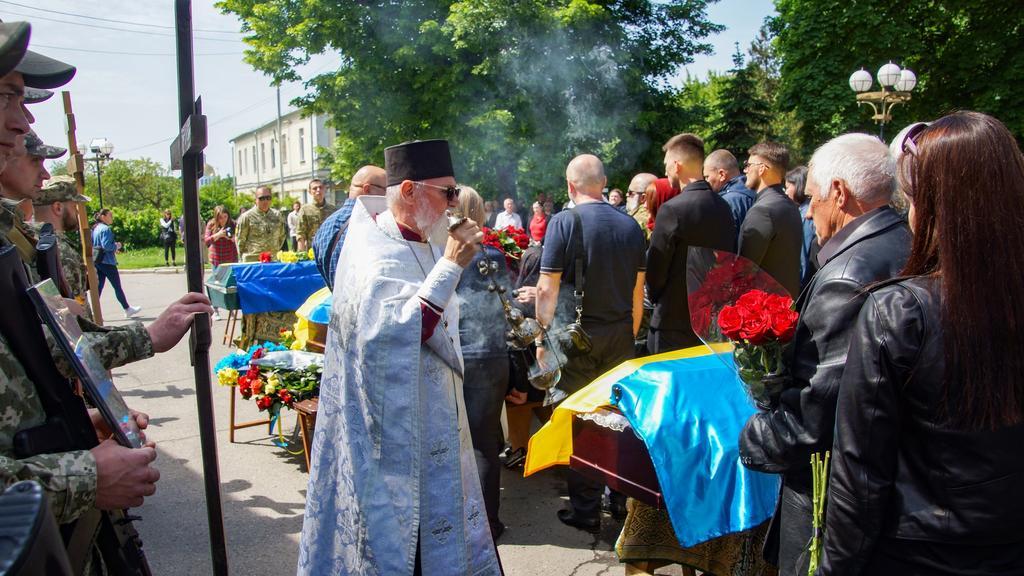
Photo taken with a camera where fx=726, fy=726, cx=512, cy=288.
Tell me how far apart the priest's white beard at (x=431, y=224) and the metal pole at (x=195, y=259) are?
865mm

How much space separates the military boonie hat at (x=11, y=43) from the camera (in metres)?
1.42

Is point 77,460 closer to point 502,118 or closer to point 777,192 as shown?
point 777,192

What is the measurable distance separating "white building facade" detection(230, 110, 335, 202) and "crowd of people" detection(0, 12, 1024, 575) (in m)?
40.3

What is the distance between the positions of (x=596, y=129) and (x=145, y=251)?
87.0ft

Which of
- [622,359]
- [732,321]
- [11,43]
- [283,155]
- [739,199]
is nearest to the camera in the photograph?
[11,43]

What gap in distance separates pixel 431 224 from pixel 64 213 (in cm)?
341

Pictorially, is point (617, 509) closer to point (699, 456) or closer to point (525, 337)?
point (525, 337)

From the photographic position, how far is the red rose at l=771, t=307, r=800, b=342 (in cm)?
226

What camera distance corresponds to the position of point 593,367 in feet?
14.5

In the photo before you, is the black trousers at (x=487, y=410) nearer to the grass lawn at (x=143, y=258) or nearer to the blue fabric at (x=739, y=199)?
the blue fabric at (x=739, y=199)

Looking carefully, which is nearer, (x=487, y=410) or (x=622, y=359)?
(x=487, y=410)

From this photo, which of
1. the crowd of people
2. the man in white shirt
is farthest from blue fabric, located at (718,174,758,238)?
the man in white shirt

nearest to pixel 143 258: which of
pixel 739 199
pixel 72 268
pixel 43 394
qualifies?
pixel 72 268

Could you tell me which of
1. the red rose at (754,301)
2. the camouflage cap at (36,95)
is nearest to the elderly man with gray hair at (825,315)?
the red rose at (754,301)
